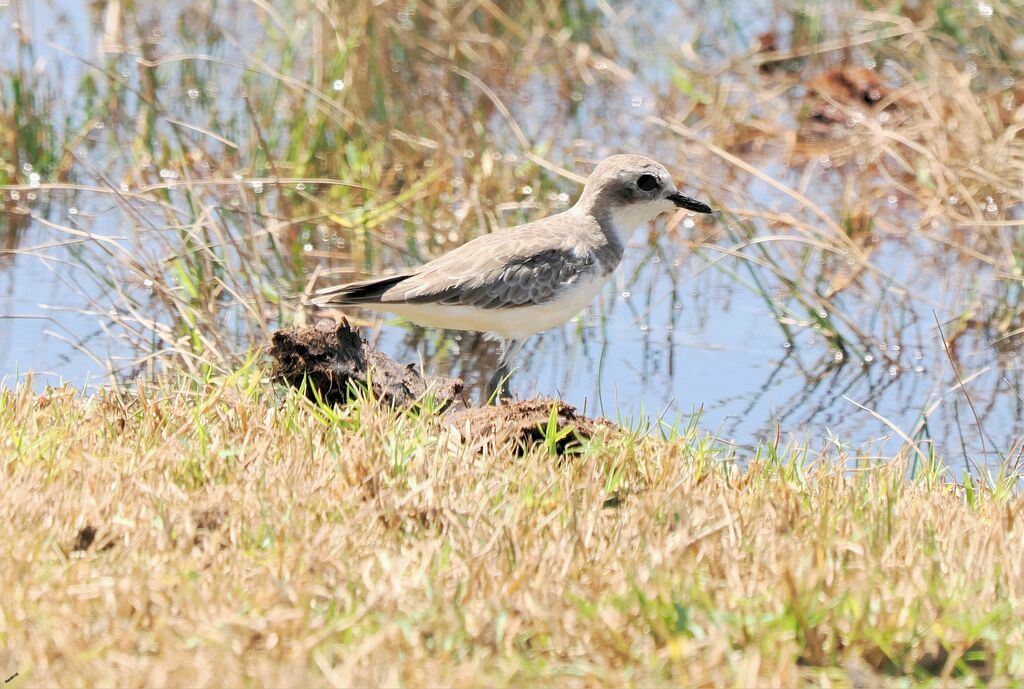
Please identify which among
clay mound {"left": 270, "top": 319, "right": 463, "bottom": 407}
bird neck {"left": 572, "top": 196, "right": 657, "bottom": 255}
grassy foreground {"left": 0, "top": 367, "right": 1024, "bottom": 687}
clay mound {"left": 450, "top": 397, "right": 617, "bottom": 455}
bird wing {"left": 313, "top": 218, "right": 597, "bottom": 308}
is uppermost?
bird neck {"left": 572, "top": 196, "right": 657, "bottom": 255}

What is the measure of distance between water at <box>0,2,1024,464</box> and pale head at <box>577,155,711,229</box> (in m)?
0.48

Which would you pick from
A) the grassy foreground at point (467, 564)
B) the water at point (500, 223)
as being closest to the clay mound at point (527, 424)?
the grassy foreground at point (467, 564)

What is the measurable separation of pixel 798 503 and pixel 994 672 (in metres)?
0.92

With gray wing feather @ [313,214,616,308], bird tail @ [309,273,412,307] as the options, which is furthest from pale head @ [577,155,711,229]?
bird tail @ [309,273,412,307]

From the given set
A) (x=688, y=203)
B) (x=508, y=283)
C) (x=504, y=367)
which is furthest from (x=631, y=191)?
(x=504, y=367)

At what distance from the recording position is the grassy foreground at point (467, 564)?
10.4 ft

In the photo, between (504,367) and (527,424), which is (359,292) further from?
(527,424)

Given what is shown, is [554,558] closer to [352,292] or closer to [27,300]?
[352,292]

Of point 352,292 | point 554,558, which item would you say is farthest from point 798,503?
point 352,292

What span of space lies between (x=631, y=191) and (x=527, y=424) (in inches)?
78.2

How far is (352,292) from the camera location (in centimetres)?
579

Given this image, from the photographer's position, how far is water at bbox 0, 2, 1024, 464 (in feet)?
21.3

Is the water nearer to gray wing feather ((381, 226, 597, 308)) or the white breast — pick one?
the white breast

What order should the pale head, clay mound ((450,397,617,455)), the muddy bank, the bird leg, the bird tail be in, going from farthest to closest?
the pale head < the bird leg < the bird tail < the muddy bank < clay mound ((450,397,617,455))
